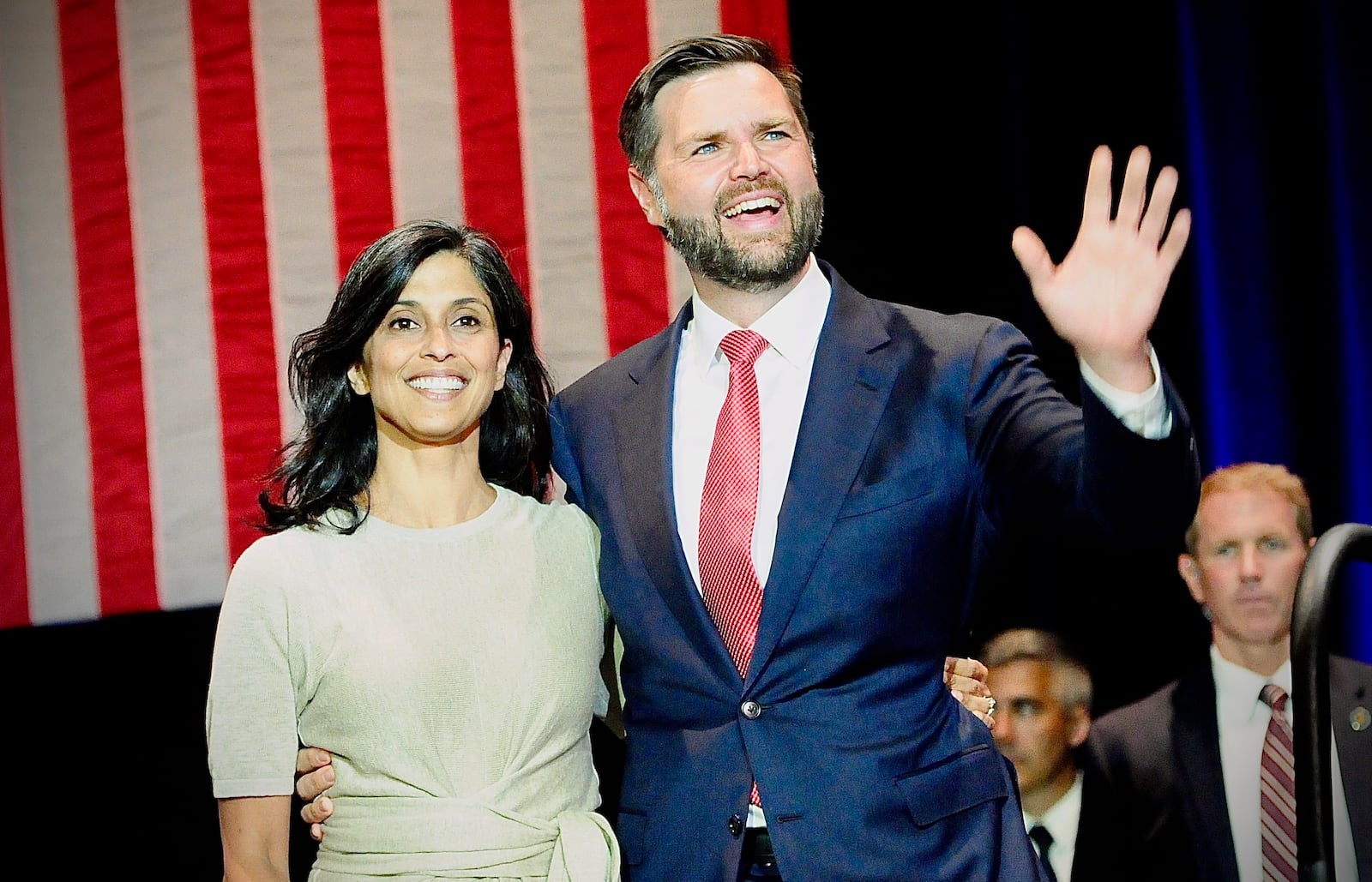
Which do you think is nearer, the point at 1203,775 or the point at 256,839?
the point at 256,839

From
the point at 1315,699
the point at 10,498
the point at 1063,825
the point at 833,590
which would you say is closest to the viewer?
the point at 1315,699

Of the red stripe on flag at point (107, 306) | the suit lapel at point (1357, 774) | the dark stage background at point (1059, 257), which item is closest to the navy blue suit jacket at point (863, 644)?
the suit lapel at point (1357, 774)

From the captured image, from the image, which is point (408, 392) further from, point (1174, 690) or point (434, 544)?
point (1174, 690)

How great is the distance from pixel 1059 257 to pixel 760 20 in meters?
0.87

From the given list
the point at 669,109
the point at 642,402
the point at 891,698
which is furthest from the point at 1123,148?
the point at 891,698

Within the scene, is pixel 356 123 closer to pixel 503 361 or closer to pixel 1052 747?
pixel 503 361

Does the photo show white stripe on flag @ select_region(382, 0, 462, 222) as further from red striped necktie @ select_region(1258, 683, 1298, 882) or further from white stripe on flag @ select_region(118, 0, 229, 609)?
red striped necktie @ select_region(1258, 683, 1298, 882)

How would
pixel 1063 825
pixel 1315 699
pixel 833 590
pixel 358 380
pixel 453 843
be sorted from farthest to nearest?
1. pixel 1063 825
2. pixel 358 380
3. pixel 453 843
4. pixel 833 590
5. pixel 1315 699

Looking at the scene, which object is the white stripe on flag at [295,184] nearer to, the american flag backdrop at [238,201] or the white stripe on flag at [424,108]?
the american flag backdrop at [238,201]

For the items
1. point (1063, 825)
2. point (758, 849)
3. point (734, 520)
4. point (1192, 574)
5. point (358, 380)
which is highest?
point (358, 380)

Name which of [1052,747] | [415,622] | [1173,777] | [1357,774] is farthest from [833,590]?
[1052,747]

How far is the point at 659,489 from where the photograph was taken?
6.23 feet

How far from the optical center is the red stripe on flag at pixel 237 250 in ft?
10.5

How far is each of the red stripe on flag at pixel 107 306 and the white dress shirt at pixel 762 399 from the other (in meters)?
1.67
